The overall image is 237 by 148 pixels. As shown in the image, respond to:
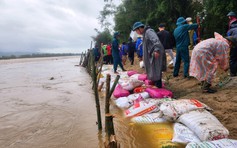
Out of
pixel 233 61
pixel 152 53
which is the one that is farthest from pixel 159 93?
pixel 233 61

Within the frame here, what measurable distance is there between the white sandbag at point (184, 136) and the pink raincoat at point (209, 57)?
4.52 ft

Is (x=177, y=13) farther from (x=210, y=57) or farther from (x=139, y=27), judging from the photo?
(x=210, y=57)

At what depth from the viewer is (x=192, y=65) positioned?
378 centimetres

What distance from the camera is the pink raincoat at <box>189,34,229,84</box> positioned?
3.47 metres

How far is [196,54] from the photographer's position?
3.62 m

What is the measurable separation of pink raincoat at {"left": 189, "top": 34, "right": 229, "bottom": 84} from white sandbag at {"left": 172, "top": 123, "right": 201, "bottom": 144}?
4.52 feet

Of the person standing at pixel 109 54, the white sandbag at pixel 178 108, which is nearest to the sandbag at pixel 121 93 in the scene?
the white sandbag at pixel 178 108

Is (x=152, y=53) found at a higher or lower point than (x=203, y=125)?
higher

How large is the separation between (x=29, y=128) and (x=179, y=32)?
3.69 m

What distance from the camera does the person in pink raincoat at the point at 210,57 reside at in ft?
11.4

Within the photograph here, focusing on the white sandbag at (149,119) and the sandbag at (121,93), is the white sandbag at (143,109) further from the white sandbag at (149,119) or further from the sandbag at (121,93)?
the sandbag at (121,93)

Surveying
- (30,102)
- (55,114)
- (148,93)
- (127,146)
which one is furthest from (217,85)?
(30,102)

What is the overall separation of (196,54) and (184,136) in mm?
1646

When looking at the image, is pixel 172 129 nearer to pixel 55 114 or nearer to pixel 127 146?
pixel 127 146
